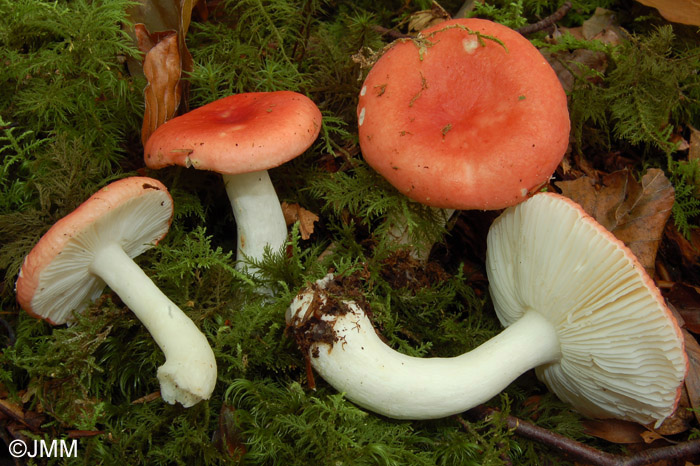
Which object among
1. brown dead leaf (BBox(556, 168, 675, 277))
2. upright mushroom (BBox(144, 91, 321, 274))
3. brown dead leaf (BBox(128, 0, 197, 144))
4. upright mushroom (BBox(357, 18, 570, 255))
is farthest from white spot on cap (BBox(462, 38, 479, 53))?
brown dead leaf (BBox(128, 0, 197, 144))

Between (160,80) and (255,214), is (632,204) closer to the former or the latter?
(255,214)

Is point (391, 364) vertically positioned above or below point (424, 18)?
below

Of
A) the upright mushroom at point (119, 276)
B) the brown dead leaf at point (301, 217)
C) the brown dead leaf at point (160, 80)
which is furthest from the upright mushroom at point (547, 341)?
the brown dead leaf at point (160, 80)

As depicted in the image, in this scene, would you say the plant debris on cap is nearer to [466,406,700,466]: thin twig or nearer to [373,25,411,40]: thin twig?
[466,406,700,466]: thin twig

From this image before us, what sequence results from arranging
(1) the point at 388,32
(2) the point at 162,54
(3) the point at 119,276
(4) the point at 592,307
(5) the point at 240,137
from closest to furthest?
(4) the point at 592,307 → (5) the point at 240,137 → (3) the point at 119,276 → (2) the point at 162,54 → (1) the point at 388,32

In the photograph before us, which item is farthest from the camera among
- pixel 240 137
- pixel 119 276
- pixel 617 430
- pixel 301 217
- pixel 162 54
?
pixel 301 217

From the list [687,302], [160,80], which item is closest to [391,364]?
[687,302]
